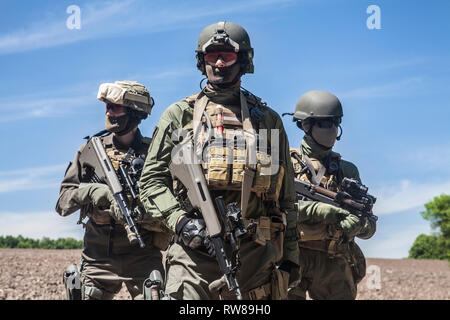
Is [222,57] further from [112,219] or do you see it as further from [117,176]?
[112,219]

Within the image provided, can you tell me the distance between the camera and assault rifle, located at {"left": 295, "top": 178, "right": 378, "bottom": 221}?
8992 millimetres

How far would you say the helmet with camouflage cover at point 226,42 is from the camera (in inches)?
250

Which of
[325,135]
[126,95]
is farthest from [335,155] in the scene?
[126,95]

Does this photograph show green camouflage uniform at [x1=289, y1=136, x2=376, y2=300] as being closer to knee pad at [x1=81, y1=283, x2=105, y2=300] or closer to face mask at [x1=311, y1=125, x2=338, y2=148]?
face mask at [x1=311, y1=125, x2=338, y2=148]

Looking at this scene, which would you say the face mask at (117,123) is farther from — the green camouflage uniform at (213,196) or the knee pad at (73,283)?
the green camouflage uniform at (213,196)

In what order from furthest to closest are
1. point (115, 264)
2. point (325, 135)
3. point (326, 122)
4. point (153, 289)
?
point (326, 122)
point (325, 135)
point (115, 264)
point (153, 289)

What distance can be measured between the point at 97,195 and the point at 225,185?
270 centimetres

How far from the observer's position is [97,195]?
27.5 ft

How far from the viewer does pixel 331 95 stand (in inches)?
380

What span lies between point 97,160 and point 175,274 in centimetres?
288

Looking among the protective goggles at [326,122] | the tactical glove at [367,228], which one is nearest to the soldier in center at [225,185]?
the tactical glove at [367,228]

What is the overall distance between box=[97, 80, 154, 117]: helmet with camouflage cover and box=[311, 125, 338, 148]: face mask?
1.83 metres
